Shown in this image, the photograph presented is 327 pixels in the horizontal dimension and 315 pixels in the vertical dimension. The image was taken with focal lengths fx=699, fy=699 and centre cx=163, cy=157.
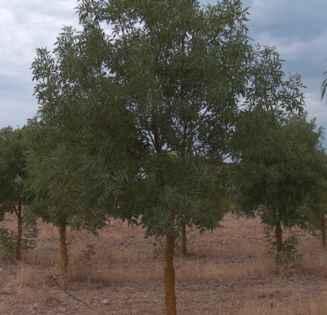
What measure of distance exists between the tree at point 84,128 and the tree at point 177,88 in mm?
229

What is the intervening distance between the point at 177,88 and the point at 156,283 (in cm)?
933

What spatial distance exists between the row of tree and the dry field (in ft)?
11.8

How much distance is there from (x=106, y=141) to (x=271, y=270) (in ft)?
38.8

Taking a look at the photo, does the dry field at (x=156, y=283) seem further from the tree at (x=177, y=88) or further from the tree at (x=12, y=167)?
the tree at (x=177, y=88)

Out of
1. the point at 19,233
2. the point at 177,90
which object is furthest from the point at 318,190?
the point at 177,90

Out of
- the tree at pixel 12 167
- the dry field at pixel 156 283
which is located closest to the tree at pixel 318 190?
the dry field at pixel 156 283

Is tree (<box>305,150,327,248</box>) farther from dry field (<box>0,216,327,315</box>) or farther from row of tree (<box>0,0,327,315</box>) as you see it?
row of tree (<box>0,0,327,315</box>)

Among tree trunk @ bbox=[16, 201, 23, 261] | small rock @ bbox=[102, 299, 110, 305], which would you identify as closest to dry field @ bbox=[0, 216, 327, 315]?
small rock @ bbox=[102, 299, 110, 305]

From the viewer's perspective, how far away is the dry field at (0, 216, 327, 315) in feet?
45.4

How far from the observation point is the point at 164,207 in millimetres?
9086

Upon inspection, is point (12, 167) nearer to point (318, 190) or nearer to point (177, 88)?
point (318, 190)

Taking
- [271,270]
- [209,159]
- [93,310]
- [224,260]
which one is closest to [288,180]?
[271,270]

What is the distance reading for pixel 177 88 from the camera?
9672mm

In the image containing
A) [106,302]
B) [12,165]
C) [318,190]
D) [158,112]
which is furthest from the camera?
[12,165]
